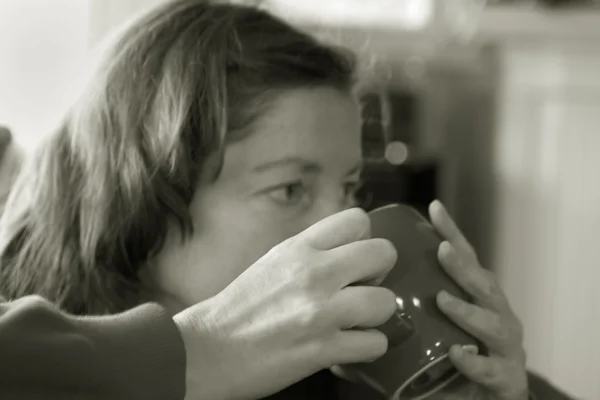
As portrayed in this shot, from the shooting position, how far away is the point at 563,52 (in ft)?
7.79

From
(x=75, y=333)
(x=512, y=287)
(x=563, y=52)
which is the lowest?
(x=512, y=287)

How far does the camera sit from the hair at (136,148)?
935mm

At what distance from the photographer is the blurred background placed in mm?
2307

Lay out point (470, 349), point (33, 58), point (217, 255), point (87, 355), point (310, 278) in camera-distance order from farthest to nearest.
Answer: point (33, 58)
point (217, 255)
point (470, 349)
point (310, 278)
point (87, 355)

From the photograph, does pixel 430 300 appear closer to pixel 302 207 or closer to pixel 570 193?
pixel 302 207

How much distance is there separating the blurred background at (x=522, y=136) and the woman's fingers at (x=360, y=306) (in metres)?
1.50

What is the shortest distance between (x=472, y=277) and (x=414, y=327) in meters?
0.11

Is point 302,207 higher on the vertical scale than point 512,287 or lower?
higher

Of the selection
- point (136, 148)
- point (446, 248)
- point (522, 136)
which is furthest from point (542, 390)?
point (522, 136)

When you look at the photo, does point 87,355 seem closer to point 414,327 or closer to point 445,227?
point 414,327

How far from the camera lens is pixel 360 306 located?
2.25 ft

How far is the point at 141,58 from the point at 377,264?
0.43 metres

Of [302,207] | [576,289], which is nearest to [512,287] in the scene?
[576,289]

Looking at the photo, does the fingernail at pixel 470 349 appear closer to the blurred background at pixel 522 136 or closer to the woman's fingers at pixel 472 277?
the woman's fingers at pixel 472 277
